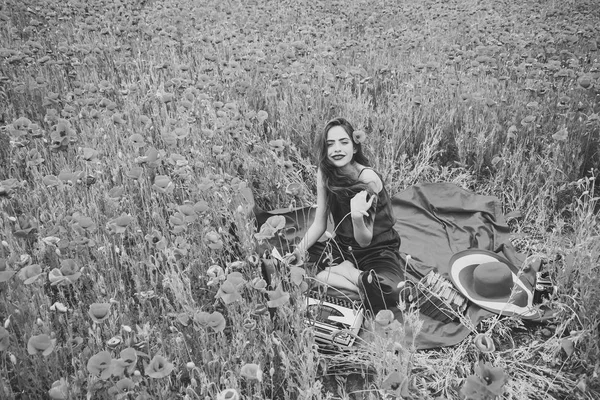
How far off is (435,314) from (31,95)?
365cm

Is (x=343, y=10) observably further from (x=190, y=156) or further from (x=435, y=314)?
(x=435, y=314)

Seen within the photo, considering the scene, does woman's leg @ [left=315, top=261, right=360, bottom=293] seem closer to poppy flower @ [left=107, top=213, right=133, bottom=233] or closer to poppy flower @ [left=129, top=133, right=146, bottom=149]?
poppy flower @ [left=107, top=213, right=133, bottom=233]

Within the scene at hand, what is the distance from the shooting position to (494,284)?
8.07ft

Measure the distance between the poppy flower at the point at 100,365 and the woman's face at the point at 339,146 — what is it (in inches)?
62.2

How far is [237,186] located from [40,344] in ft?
3.61

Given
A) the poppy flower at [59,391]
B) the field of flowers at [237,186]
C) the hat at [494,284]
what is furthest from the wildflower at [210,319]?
the hat at [494,284]

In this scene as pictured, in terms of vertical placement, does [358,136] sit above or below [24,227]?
above

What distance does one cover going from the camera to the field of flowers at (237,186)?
1625 millimetres

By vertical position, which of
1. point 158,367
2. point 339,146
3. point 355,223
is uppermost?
point 339,146

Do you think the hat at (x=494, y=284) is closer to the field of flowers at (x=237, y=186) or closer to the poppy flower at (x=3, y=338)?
the field of flowers at (x=237, y=186)

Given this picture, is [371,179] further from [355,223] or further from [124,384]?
[124,384]

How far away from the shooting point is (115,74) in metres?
4.37

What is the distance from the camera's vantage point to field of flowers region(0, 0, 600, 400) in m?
1.62

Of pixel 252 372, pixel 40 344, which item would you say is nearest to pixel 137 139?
pixel 40 344
